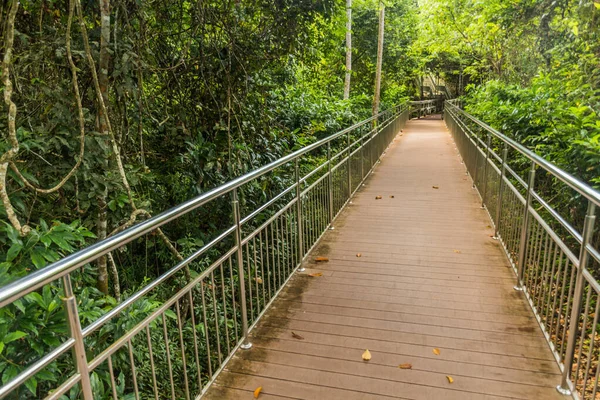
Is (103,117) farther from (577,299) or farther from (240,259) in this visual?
(577,299)

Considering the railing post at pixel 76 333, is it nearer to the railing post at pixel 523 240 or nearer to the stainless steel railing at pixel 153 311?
the stainless steel railing at pixel 153 311

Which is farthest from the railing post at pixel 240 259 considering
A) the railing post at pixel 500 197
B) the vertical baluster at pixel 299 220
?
the railing post at pixel 500 197

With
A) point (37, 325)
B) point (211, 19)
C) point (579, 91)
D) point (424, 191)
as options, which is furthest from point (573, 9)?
point (37, 325)

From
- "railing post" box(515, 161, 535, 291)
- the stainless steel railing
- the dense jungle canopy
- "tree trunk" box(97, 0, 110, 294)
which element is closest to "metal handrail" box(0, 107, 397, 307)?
the stainless steel railing

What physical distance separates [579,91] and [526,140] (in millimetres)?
848

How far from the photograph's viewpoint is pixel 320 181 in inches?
189

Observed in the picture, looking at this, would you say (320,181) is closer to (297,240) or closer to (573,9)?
(297,240)

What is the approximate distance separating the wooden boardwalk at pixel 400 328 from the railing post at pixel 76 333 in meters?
1.07

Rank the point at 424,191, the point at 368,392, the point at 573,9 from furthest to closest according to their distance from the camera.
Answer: the point at 424,191 < the point at 573,9 < the point at 368,392

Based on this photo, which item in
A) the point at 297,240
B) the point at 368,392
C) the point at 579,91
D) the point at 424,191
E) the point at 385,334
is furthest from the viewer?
the point at 424,191

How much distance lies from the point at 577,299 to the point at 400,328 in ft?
3.84

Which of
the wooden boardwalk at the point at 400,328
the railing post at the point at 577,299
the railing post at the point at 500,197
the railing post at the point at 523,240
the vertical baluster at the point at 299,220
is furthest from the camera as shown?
the railing post at the point at 500,197

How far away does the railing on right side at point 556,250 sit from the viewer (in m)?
2.28

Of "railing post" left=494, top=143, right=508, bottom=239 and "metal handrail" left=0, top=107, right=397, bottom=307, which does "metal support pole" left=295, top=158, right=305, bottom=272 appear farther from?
"railing post" left=494, top=143, right=508, bottom=239
